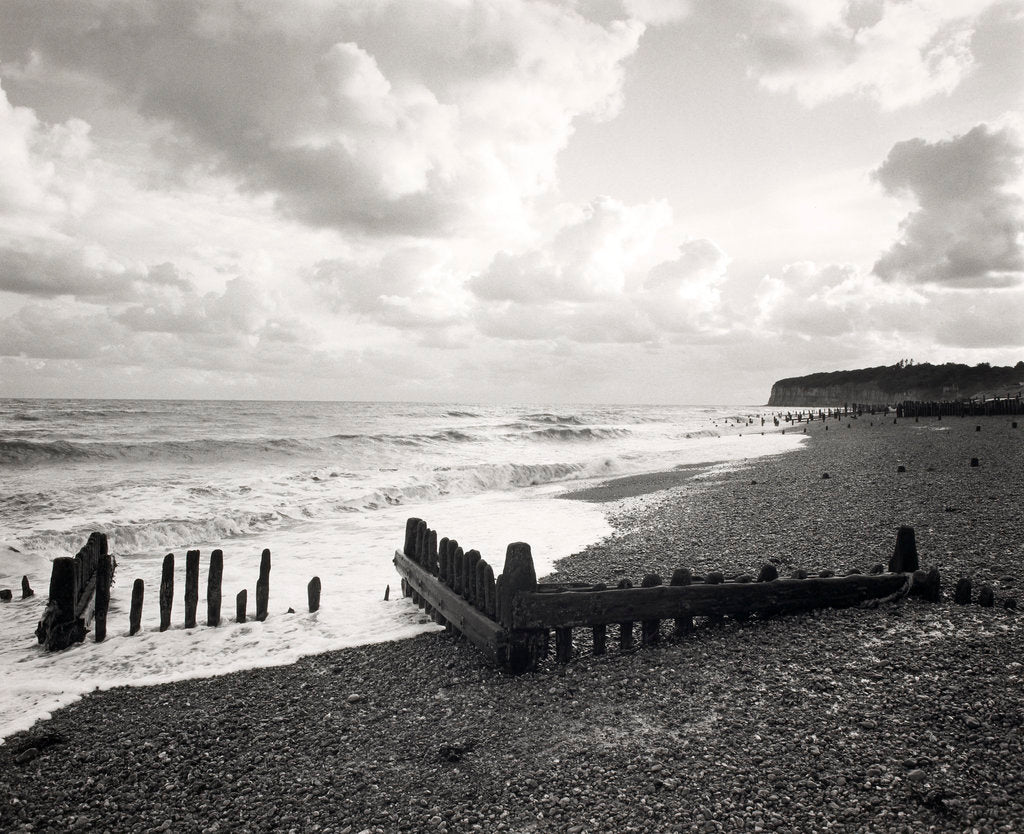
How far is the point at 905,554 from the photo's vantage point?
19.8ft

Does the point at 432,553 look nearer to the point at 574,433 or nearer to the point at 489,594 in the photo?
the point at 489,594

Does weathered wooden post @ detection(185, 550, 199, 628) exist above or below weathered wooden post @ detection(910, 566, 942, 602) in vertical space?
below

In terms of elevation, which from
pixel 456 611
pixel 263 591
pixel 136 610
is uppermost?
pixel 456 611

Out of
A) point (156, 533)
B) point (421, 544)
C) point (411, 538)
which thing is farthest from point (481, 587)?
point (156, 533)

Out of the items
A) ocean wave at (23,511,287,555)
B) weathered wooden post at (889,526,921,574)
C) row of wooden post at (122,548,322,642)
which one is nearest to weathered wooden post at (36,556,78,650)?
row of wooden post at (122,548,322,642)

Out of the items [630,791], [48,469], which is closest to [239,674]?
[630,791]

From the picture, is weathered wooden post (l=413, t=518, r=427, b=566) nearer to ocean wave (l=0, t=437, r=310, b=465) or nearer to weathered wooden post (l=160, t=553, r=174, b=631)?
weathered wooden post (l=160, t=553, r=174, b=631)

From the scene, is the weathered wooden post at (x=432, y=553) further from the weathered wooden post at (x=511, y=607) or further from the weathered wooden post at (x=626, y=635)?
the weathered wooden post at (x=626, y=635)

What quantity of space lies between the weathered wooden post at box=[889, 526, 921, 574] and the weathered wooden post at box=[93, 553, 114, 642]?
28.8 feet

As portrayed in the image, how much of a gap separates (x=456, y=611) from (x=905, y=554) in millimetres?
4571

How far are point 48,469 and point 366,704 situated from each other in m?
28.2

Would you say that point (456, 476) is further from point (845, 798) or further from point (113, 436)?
point (113, 436)

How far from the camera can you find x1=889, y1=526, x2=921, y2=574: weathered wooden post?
6.03m

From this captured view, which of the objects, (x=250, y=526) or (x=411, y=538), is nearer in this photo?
(x=411, y=538)
